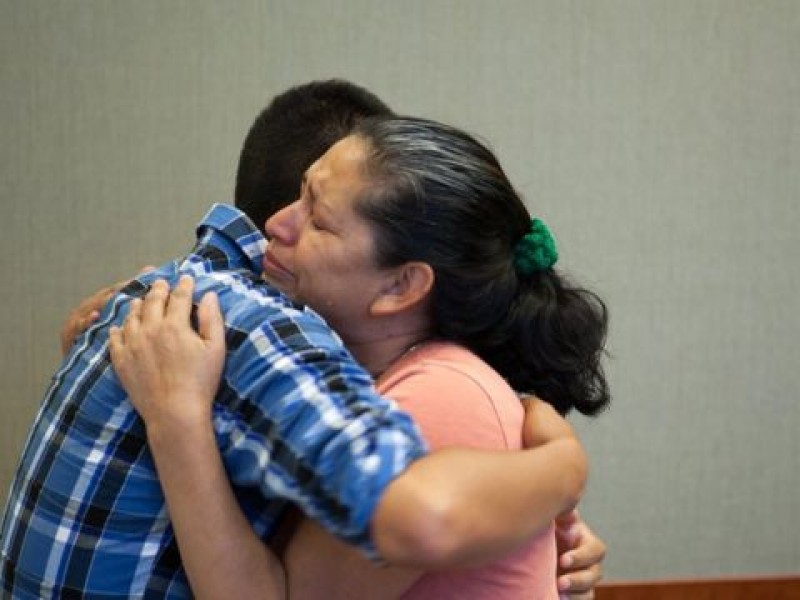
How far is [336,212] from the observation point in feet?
3.74

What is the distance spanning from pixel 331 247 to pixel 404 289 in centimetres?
10

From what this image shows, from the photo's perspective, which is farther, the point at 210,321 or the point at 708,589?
the point at 708,589

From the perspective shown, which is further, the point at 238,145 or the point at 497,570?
the point at 238,145

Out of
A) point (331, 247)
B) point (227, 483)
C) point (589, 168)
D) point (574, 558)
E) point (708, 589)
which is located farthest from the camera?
point (708, 589)

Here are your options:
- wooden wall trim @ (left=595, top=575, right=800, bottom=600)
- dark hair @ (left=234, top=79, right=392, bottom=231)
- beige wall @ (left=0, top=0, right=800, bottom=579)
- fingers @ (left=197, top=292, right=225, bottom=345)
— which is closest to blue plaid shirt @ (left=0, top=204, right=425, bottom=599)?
fingers @ (left=197, top=292, right=225, bottom=345)

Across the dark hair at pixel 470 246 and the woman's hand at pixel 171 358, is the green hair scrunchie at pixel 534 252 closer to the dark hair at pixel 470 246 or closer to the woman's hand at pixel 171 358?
the dark hair at pixel 470 246

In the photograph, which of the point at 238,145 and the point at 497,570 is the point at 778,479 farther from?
the point at 497,570

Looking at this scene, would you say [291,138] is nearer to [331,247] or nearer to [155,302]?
[331,247]

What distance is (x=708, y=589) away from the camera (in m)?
2.68

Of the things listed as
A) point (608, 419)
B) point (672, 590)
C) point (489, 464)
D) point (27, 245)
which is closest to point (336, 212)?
point (489, 464)

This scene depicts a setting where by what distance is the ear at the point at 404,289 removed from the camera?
114cm

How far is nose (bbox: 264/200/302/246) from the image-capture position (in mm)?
1176

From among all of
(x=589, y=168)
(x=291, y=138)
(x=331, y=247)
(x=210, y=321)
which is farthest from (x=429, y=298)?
(x=589, y=168)

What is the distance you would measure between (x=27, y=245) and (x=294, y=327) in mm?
1555
